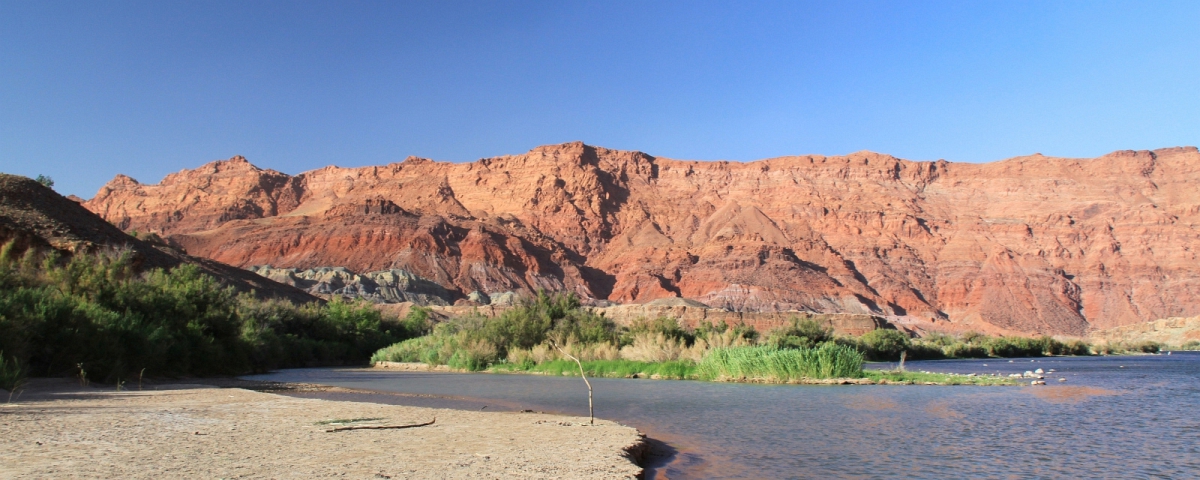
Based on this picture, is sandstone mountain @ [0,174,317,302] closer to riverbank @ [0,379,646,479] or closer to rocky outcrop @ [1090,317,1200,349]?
riverbank @ [0,379,646,479]

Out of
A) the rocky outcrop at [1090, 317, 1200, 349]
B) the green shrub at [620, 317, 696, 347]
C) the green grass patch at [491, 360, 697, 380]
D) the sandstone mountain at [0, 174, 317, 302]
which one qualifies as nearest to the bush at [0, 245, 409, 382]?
the sandstone mountain at [0, 174, 317, 302]

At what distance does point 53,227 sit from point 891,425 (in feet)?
138

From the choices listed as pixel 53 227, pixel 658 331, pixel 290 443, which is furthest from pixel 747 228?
pixel 290 443

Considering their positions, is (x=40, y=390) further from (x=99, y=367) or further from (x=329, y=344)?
(x=329, y=344)

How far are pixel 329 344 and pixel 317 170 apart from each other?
12903cm

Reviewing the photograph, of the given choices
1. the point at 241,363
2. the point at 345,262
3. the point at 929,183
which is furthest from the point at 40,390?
the point at 929,183

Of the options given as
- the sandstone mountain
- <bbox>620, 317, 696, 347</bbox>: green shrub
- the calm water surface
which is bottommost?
the calm water surface

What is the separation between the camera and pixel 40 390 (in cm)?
1374

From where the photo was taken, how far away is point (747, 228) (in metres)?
126

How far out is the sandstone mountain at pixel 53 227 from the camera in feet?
122

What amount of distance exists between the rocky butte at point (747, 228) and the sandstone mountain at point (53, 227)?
41.1 metres

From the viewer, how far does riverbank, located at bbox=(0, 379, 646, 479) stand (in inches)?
255

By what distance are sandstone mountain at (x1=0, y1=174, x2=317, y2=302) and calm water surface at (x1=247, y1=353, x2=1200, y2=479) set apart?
26.2 m

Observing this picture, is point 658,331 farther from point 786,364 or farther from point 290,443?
point 290,443
